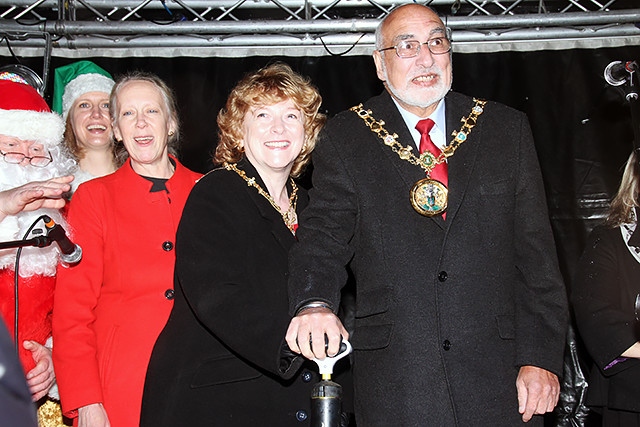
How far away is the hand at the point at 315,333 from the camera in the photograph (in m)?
2.25

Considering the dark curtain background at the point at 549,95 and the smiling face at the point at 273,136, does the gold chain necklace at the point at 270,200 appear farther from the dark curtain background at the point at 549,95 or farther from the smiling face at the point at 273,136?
the dark curtain background at the point at 549,95

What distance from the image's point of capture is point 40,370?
3303mm

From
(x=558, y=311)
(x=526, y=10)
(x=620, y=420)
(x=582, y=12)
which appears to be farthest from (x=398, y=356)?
(x=526, y=10)

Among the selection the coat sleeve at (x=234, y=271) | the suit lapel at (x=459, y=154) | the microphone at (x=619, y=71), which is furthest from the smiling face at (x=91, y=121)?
the microphone at (x=619, y=71)

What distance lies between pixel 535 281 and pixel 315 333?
0.82 metres

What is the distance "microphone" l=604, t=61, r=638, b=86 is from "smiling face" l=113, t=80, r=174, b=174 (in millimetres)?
1943

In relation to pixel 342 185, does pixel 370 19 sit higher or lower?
higher

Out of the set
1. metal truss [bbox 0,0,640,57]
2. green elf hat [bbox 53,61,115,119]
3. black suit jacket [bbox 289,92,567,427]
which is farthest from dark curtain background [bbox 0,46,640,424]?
black suit jacket [bbox 289,92,567,427]

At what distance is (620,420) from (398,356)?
5.33ft

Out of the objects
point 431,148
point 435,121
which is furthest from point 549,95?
point 431,148

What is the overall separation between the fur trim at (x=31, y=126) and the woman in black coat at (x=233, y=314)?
1130mm

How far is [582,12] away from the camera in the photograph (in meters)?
4.36

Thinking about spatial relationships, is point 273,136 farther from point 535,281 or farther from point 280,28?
point 280,28

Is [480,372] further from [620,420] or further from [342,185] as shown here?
[620,420]
